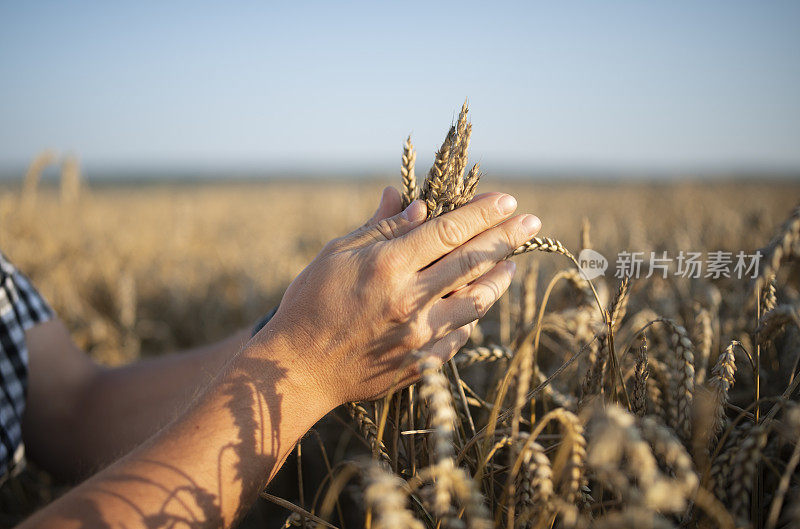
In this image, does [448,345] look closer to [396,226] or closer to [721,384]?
[396,226]

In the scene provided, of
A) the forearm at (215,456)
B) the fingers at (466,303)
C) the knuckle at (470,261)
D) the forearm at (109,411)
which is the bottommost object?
the forearm at (109,411)

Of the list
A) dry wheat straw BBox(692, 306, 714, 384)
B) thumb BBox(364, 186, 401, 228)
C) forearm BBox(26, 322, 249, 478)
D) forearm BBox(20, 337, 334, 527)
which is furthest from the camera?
forearm BBox(26, 322, 249, 478)

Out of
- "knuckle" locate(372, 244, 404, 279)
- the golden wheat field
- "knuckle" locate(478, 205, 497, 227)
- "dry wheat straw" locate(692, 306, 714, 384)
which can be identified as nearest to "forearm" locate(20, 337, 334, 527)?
the golden wheat field

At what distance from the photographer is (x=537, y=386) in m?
1.46

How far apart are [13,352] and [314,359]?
1.28 meters

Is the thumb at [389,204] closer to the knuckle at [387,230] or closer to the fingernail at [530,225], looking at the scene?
the knuckle at [387,230]

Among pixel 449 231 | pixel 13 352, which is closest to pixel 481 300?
pixel 449 231

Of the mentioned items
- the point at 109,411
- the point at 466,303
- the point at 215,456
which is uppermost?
the point at 466,303

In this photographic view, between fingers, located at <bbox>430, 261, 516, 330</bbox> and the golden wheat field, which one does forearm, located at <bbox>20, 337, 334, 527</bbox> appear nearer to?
the golden wheat field

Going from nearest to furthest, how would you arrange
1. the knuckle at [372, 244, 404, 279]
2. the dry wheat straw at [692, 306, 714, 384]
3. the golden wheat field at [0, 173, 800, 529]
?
1. the golden wheat field at [0, 173, 800, 529]
2. the knuckle at [372, 244, 404, 279]
3. the dry wheat straw at [692, 306, 714, 384]

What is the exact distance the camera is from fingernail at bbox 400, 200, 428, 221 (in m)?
1.10

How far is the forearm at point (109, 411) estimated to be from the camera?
63.2 inches

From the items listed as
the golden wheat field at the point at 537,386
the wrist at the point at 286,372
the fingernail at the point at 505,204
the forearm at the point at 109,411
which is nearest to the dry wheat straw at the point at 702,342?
the golden wheat field at the point at 537,386

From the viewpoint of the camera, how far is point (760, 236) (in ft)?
12.5
